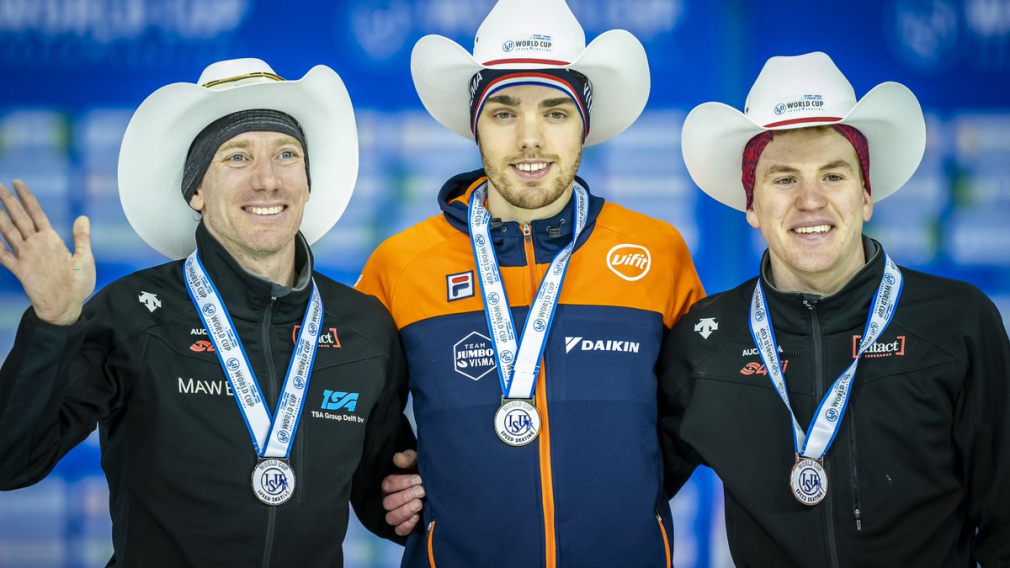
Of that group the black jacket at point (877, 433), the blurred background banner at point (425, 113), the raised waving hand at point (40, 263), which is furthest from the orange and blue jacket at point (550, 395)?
the blurred background banner at point (425, 113)

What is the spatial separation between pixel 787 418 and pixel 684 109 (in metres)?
2.04

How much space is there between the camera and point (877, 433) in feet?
9.35

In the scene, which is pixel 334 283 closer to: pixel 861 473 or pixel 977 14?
pixel 861 473

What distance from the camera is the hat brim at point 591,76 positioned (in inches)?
129

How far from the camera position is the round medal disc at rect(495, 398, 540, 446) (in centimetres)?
295

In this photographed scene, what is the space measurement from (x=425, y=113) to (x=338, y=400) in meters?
2.01

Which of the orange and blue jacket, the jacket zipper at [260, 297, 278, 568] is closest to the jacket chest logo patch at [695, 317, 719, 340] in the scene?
the orange and blue jacket

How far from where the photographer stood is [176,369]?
2.82 meters

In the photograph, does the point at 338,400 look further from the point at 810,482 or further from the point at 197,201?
the point at 810,482

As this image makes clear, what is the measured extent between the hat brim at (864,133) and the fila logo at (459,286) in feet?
2.69

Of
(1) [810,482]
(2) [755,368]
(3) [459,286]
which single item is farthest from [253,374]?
(1) [810,482]

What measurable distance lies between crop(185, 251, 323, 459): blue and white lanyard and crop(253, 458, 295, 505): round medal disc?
0.03m

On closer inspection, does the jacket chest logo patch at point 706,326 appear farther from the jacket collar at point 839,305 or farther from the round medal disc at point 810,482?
the round medal disc at point 810,482

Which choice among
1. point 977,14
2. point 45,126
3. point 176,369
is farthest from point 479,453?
point 977,14
